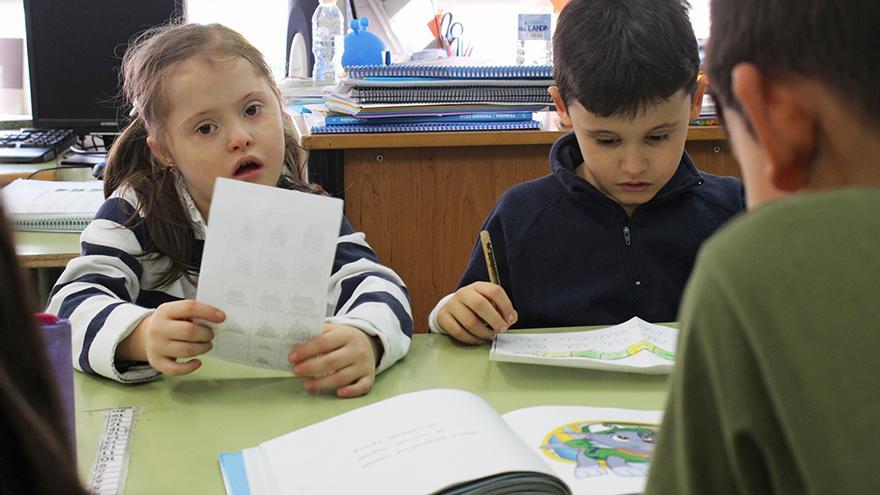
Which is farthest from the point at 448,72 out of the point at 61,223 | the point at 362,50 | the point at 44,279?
the point at 44,279

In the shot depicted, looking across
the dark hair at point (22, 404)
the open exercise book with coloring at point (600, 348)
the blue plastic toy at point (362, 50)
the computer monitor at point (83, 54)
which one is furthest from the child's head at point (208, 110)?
the computer monitor at point (83, 54)

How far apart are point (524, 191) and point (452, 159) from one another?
64cm

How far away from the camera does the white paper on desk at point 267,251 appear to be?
1.00 metres

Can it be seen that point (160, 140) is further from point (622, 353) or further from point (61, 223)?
point (622, 353)

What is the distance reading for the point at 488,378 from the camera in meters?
1.15

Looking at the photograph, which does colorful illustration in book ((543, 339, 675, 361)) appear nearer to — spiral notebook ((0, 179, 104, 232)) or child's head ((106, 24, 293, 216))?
child's head ((106, 24, 293, 216))

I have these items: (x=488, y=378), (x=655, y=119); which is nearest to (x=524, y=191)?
(x=655, y=119)

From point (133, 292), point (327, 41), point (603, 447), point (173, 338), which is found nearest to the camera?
point (603, 447)

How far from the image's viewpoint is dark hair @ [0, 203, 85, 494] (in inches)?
19.0

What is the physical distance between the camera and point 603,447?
2.99 feet

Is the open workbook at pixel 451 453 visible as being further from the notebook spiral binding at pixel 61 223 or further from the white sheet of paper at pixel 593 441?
the notebook spiral binding at pixel 61 223

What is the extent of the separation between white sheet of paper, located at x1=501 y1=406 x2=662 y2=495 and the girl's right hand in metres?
0.34

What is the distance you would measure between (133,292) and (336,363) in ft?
1.39

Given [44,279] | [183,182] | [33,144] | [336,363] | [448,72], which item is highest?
[448,72]
